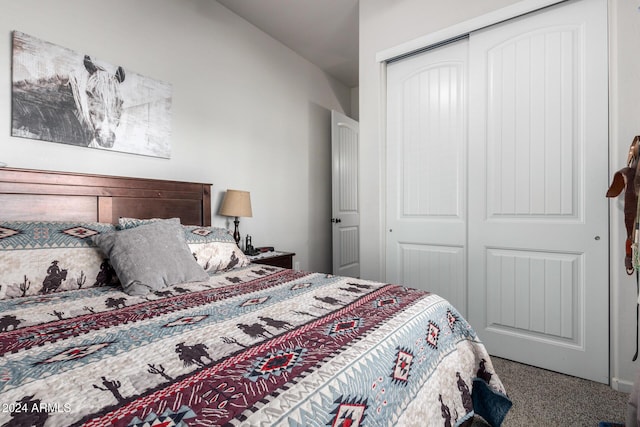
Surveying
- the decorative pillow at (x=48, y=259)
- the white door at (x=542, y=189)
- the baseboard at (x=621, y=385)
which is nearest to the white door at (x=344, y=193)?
A: the white door at (x=542, y=189)

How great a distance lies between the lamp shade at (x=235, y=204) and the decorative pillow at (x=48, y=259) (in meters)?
1.11

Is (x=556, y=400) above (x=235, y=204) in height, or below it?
below

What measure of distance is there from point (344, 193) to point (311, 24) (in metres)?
1.98

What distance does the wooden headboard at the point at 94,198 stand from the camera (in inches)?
66.2

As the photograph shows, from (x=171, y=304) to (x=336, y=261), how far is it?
9.18ft

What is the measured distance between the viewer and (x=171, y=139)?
246 centimetres

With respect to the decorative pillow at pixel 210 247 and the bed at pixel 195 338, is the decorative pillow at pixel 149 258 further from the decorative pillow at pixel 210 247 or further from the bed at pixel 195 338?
the decorative pillow at pixel 210 247

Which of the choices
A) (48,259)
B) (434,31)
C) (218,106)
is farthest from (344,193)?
(48,259)

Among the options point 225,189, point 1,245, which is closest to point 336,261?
point 225,189

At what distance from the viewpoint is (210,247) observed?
1.87 m

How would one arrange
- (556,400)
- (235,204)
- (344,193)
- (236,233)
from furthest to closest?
(344,193) < (236,233) < (235,204) < (556,400)

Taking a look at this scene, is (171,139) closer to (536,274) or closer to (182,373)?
(182,373)

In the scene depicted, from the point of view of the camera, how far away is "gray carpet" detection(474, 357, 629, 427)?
1.49m

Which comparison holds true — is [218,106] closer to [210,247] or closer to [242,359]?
[210,247]
